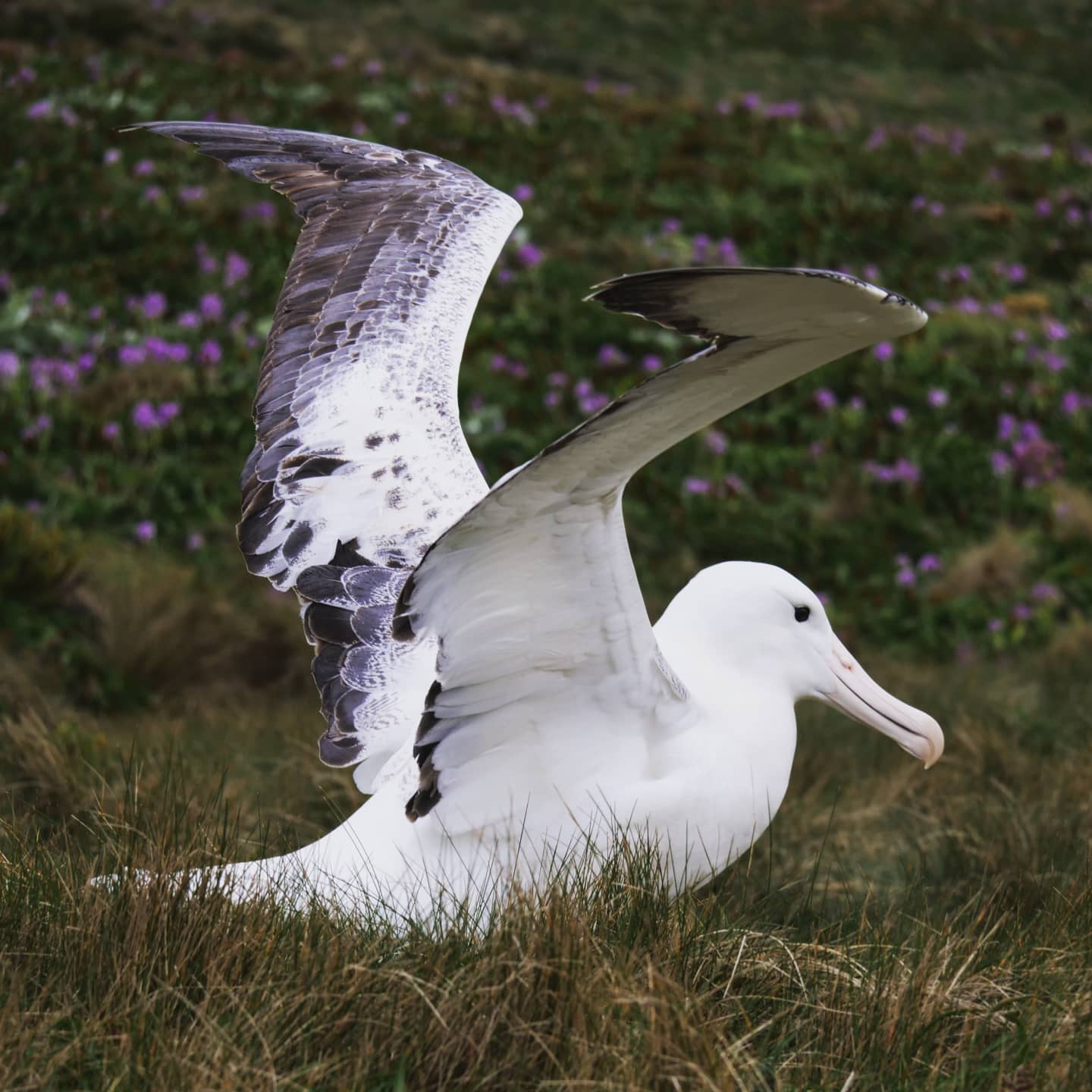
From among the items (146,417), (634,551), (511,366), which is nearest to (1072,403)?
(634,551)

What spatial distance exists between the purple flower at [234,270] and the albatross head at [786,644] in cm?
664

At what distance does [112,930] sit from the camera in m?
2.80

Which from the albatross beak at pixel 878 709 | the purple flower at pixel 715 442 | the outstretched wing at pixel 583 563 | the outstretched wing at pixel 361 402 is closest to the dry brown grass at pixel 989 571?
the purple flower at pixel 715 442

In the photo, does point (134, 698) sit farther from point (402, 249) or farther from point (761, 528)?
point (761, 528)

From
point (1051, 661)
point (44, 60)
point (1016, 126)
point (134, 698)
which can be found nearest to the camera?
point (134, 698)

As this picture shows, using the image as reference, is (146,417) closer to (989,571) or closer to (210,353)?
(210,353)

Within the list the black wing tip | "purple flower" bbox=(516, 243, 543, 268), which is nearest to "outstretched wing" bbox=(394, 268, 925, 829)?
A: the black wing tip

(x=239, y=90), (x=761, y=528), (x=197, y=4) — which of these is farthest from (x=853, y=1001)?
(x=197, y=4)

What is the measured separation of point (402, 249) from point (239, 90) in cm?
900

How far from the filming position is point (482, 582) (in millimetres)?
3309

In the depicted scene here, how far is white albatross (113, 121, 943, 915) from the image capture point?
2.83 metres

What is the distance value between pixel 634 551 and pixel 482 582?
532cm

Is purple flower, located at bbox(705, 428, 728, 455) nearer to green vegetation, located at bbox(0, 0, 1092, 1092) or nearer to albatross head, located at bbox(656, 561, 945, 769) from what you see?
green vegetation, located at bbox(0, 0, 1092, 1092)

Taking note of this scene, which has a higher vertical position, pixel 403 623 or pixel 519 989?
pixel 403 623
